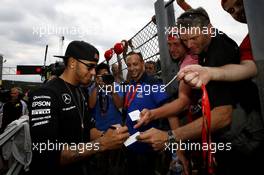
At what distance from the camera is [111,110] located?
4.03 m

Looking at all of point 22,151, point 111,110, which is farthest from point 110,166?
point 22,151

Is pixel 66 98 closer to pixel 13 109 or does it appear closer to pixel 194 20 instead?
pixel 194 20

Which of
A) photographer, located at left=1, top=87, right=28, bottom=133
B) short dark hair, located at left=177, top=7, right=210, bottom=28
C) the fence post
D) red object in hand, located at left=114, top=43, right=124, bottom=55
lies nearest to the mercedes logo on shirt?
short dark hair, located at left=177, top=7, right=210, bottom=28

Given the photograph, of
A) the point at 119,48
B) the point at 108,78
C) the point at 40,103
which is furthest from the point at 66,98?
the point at 119,48

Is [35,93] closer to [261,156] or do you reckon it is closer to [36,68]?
[261,156]

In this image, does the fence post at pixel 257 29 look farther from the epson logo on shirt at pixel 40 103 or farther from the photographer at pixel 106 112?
the photographer at pixel 106 112

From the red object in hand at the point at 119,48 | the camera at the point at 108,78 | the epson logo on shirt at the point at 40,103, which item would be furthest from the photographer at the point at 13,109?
the epson logo on shirt at the point at 40,103

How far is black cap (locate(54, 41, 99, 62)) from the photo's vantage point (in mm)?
2787

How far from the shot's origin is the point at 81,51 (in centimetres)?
280

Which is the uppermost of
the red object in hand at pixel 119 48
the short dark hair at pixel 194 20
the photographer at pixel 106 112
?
the red object in hand at pixel 119 48

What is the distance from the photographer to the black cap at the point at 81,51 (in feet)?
9.14

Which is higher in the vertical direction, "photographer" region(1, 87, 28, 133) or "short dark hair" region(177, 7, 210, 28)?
"short dark hair" region(177, 7, 210, 28)

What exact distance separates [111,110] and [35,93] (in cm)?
189

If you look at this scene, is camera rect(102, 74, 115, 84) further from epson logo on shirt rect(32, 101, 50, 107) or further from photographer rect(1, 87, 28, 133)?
photographer rect(1, 87, 28, 133)
